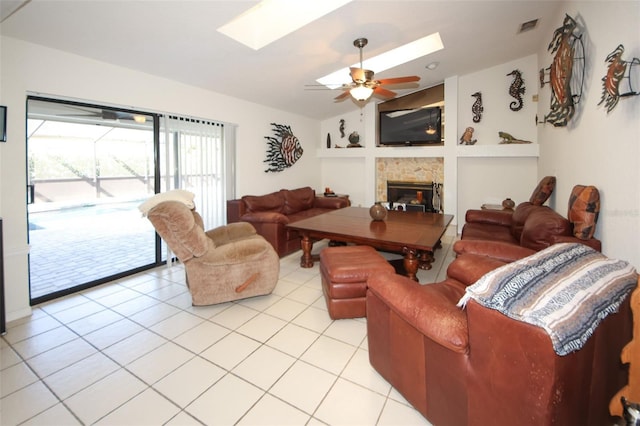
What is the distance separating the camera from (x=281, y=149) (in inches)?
227

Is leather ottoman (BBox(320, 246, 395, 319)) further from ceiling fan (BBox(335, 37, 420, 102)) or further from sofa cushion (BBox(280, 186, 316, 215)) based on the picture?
sofa cushion (BBox(280, 186, 316, 215))

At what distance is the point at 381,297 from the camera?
1623 mm

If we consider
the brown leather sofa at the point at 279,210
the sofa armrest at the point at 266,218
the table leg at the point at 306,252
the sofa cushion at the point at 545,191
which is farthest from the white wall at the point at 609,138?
the sofa armrest at the point at 266,218

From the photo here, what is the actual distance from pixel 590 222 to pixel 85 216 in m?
8.89

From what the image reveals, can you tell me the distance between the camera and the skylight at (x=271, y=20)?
287 centimetres

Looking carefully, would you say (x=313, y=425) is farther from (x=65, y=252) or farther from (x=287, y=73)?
(x=65, y=252)

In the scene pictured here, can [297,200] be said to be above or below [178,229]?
above

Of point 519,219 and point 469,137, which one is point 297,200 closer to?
point 469,137

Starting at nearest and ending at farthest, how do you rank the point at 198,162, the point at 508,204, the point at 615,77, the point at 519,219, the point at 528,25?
the point at 615,77
the point at 519,219
the point at 528,25
the point at 198,162
the point at 508,204

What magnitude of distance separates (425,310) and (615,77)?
2.00 metres

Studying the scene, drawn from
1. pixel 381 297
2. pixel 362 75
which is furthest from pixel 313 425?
pixel 362 75

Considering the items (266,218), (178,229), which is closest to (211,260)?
(178,229)

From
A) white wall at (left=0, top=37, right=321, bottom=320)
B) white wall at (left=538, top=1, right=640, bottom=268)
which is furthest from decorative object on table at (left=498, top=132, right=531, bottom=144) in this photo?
white wall at (left=0, top=37, right=321, bottom=320)

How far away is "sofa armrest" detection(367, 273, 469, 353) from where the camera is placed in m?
1.25
